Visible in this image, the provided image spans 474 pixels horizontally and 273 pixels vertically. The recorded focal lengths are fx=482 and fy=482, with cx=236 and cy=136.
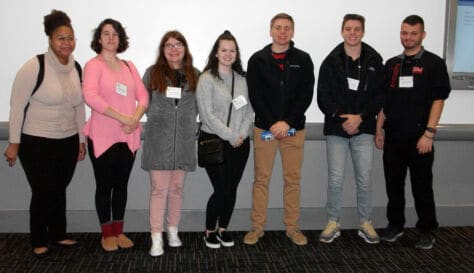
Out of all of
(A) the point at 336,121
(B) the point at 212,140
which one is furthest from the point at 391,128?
(B) the point at 212,140

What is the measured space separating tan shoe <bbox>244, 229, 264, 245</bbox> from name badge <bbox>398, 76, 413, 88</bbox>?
1.48 m

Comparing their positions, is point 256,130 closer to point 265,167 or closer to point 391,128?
point 265,167

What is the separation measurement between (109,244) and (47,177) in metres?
0.63

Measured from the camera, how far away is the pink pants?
329 centimetres

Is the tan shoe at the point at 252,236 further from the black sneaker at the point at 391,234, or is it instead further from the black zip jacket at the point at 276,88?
the black sneaker at the point at 391,234

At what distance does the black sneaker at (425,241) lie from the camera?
11.4 ft

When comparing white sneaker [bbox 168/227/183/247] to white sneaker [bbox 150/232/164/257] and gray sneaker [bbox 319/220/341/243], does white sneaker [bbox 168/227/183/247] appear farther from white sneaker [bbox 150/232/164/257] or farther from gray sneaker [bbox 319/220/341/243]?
gray sneaker [bbox 319/220/341/243]

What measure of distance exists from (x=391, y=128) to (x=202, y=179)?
1.51 m

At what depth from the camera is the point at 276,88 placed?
3363mm

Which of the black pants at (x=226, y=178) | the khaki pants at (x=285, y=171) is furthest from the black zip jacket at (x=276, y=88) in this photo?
the black pants at (x=226, y=178)

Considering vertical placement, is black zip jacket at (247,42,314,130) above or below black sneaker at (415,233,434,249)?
above

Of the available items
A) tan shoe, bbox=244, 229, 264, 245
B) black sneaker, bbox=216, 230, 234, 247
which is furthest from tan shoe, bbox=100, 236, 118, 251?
tan shoe, bbox=244, 229, 264, 245

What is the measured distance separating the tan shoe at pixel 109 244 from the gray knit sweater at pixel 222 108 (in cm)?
100

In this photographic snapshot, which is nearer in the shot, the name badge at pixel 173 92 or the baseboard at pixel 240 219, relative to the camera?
the name badge at pixel 173 92
